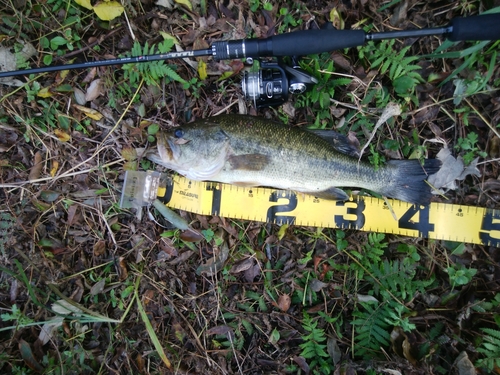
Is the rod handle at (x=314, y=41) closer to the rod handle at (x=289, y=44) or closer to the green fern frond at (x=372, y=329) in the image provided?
the rod handle at (x=289, y=44)

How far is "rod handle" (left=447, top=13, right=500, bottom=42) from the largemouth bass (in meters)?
1.17

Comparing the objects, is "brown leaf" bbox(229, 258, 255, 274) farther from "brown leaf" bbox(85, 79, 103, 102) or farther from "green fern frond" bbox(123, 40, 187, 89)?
"brown leaf" bbox(85, 79, 103, 102)

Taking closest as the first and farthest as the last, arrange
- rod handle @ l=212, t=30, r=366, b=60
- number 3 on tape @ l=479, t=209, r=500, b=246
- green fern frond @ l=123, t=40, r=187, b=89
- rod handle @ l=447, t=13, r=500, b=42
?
rod handle @ l=447, t=13, r=500, b=42 → rod handle @ l=212, t=30, r=366, b=60 → number 3 on tape @ l=479, t=209, r=500, b=246 → green fern frond @ l=123, t=40, r=187, b=89

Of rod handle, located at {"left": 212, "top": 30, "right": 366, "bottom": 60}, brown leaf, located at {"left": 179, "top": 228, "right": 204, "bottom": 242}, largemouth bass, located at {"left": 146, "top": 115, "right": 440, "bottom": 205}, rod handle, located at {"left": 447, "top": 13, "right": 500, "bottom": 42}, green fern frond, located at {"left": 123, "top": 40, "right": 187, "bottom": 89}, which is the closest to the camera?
rod handle, located at {"left": 447, "top": 13, "right": 500, "bottom": 42}

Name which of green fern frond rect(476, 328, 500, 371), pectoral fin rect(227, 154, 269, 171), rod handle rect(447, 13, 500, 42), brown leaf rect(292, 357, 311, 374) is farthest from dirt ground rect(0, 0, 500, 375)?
rod handle rect(447, 13, 500, 42)

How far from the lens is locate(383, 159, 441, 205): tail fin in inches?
126

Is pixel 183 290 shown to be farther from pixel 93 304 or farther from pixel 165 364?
pixel 93 304

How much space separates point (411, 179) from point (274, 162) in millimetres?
1368

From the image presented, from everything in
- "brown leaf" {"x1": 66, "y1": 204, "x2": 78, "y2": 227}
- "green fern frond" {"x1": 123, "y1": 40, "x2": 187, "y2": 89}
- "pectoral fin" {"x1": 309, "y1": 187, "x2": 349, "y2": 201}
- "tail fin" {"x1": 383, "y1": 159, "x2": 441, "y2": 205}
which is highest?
"green fern frond" {"x1": 123, "y1": 40, "x2": 187, "y2": 89}

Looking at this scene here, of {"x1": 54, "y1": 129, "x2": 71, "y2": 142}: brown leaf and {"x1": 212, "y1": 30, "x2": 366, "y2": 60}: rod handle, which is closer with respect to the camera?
{"x1": 212, "y1": 30, "x2": 366, "y2": 60}: rod handle

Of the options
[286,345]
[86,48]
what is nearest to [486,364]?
[286,345]

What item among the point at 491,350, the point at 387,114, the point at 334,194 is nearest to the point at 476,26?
the point at 387,114

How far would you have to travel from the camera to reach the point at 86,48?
137 inches

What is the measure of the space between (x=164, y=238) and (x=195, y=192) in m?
0.59
